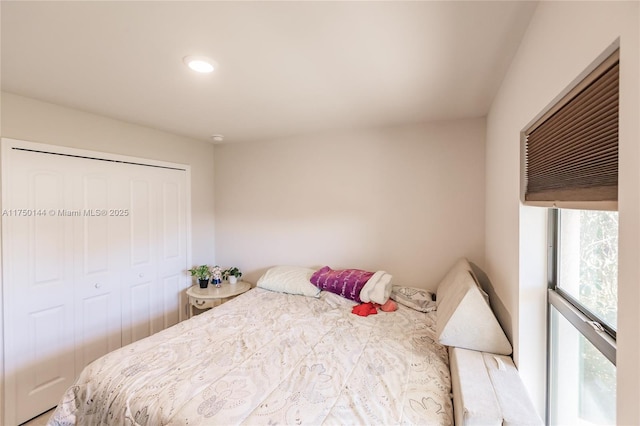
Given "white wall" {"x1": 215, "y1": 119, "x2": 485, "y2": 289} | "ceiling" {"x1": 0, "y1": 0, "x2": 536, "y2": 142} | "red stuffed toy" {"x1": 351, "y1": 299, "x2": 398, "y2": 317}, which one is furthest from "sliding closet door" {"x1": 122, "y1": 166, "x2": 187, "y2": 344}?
"red stuffed toy" {"x1": 351, "y1": 299, "x2": 398, "y2": 317}

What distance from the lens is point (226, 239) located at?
3.37 metres

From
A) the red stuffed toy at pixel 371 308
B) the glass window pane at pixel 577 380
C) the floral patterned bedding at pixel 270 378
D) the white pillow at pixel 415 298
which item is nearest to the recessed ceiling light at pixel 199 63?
the floral patterned bedding at pixel 270 378

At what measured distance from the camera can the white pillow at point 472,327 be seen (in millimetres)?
1366

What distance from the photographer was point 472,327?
55.3 inches

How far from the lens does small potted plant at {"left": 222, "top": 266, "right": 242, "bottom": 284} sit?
3100 millimetres

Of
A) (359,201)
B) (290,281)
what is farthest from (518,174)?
(290,281)

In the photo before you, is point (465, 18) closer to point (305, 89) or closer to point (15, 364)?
point (305, 89)

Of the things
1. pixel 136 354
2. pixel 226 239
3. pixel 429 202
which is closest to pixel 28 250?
pixel 136 354

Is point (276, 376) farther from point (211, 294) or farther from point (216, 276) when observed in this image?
point (216, 276)

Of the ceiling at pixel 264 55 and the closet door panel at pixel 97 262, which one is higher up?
the ceiling at pixel 264 55

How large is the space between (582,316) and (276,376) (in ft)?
4.29

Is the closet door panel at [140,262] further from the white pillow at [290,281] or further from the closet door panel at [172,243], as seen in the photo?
the white pillow at [290,281]

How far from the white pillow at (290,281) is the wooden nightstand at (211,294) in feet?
1.10

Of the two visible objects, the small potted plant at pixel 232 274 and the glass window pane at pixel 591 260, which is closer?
the glass window pane at pixel 591 260
